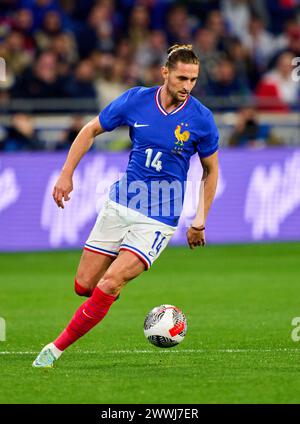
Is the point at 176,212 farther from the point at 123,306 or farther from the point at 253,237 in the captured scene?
the point at 253,237

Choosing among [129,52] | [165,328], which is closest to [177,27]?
[129,52]

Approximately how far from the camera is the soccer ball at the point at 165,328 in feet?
29.7

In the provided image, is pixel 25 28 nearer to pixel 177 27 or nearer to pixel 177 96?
pixel 177 27

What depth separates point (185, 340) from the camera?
404 inches

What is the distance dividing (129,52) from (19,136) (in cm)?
372

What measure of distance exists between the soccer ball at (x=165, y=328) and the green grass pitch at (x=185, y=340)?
0.15 meters

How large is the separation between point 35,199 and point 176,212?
27.4 ft

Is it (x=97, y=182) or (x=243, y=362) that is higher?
(x=97, y=182)

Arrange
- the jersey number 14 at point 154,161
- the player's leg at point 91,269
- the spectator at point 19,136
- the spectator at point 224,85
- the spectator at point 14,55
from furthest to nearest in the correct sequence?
the spectator at point 224,85 < the spectator at point 14,55 < the spectator at point 19,136 < the player's leg at point 91,269 < the jersey number 14 at point 154,161

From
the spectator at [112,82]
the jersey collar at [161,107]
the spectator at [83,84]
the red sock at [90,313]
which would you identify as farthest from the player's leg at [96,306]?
the spectator at [112,82]

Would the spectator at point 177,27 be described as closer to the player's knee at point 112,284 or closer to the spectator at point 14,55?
the spectator at point 14,55

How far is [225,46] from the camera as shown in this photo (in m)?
21.4
